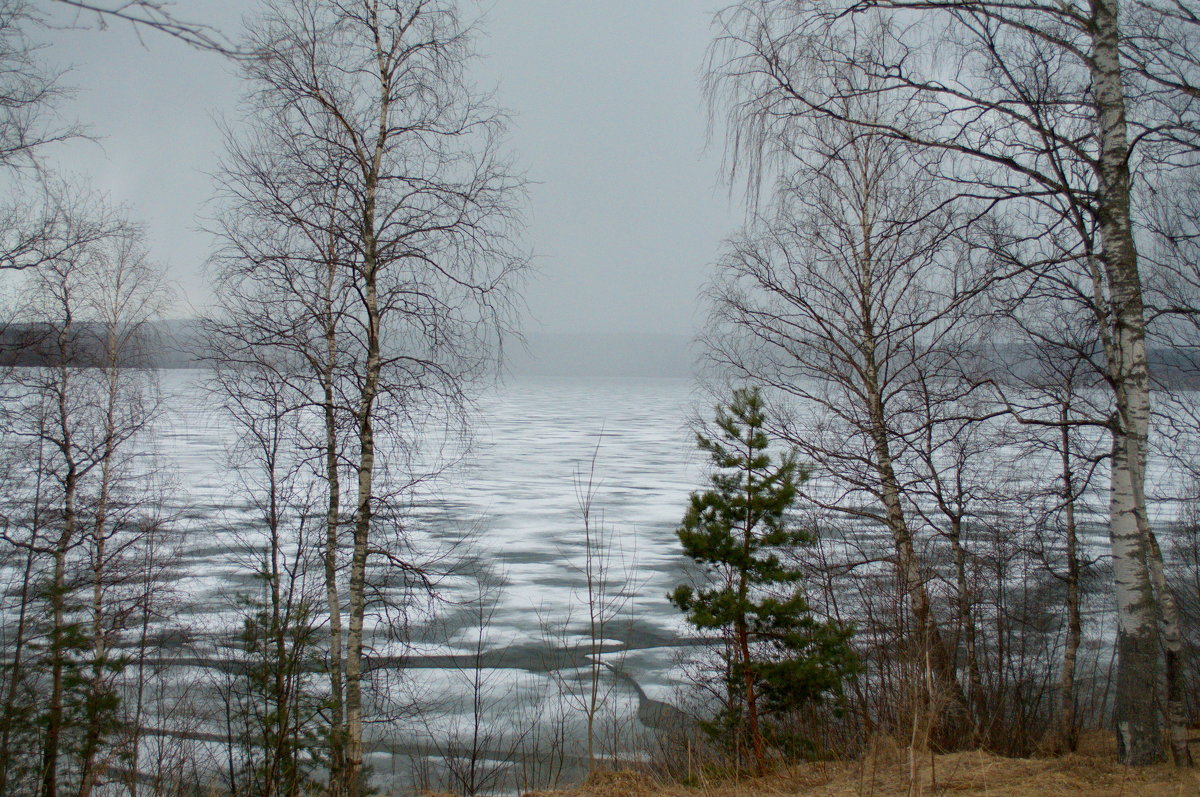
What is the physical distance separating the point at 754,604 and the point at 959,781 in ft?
16.7

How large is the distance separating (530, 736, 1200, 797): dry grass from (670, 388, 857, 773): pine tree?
292cm

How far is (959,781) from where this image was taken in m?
5.08

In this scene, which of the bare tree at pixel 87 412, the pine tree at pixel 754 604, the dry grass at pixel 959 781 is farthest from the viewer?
the bare tree at pixel 87 412

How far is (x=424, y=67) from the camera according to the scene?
10.1 m

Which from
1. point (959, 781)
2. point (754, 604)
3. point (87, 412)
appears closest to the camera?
point (959, 781)

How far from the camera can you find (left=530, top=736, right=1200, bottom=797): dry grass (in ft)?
15.3

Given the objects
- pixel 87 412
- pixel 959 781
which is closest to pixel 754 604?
pixel 959 781

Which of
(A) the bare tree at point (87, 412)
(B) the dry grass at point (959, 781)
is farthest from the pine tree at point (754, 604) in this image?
(A) the bare tree at point (87, 412)

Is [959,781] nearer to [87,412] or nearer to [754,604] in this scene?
[754,604]

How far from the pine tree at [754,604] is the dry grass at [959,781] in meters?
2.92

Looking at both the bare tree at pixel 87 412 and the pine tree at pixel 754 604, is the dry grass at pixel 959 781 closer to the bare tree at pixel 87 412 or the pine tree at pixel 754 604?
Answer: the pine tree at pixel 754 604

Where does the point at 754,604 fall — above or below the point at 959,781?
below

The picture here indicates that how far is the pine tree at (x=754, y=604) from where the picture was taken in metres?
9.45

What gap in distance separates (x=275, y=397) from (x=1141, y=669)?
1007 centimetres
